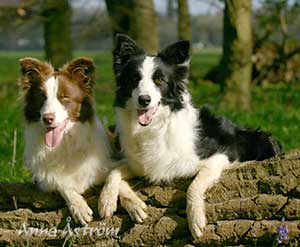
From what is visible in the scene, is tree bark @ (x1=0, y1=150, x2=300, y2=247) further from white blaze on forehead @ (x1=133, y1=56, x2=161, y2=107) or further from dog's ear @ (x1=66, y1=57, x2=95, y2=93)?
dog's ear @ (x1=66, y1=57, x2=95, y2=93)

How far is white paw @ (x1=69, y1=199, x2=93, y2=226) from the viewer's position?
15.3 feet

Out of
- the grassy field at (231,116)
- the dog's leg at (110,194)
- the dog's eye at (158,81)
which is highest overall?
the dog's eye at (158,81)

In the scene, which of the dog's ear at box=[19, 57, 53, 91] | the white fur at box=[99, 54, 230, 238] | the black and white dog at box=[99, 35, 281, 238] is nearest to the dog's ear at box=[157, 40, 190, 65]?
the black and white dog at box=[99, 35, 281, 238]

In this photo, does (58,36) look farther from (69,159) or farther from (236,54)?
(69,159)

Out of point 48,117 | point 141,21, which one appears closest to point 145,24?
point 141,21

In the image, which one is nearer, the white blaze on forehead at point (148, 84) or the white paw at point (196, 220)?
the white paw at point (196, 220)

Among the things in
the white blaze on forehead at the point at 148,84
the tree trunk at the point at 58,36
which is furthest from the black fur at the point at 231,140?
the tree trunk at the point at 58,36

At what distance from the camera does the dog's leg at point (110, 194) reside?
4613 mm

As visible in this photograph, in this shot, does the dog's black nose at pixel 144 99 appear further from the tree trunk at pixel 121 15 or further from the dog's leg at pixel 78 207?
the tree trunk at pixel 121 15

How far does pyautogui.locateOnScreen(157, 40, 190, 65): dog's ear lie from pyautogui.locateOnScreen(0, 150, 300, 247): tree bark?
0.92 metres

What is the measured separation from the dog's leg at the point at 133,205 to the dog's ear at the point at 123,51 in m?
0.93

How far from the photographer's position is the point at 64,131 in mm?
4945

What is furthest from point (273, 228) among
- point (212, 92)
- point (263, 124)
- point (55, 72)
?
point (212, 92)

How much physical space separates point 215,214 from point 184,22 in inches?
657
